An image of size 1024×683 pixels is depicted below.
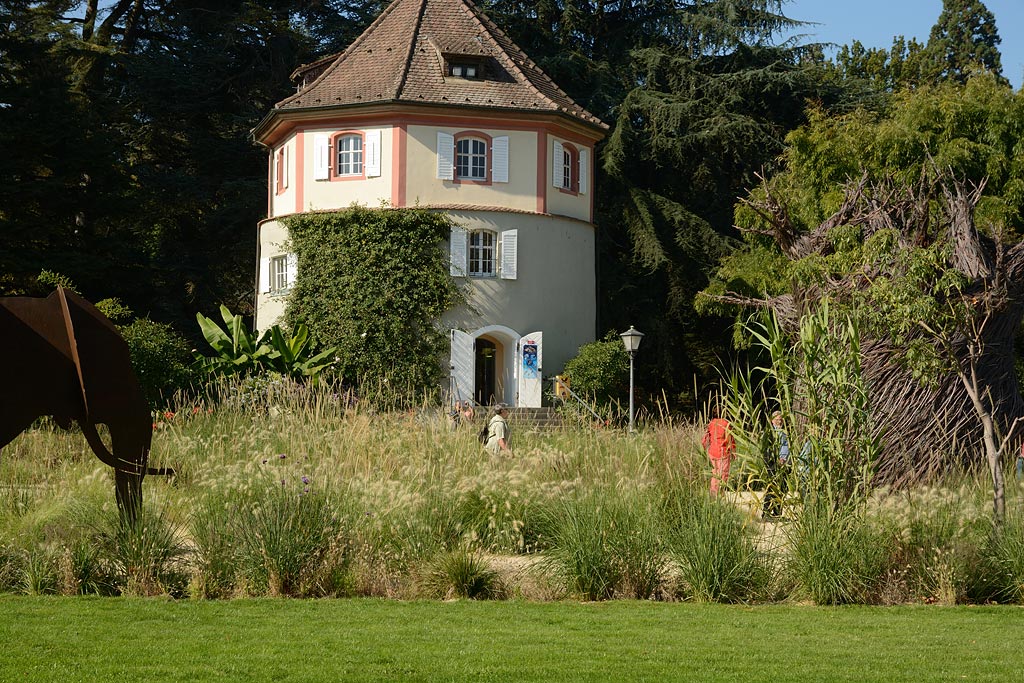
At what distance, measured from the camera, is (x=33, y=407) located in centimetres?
959

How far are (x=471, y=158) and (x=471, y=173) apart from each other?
0.34 metres

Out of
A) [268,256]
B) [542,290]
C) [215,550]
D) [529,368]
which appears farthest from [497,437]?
[268,256]

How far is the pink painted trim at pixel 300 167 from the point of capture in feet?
95.8

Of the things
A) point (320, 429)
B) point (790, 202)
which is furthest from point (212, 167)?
point (320, 429)

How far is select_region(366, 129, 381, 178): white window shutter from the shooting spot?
1113 inches

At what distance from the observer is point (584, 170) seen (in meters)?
30.9

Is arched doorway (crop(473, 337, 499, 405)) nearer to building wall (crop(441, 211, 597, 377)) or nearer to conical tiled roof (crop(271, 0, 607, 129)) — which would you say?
building wall (crop(441, 211, 597, 377))

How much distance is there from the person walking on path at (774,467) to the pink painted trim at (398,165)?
18843 mm

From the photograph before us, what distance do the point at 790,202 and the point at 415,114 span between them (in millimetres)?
8490

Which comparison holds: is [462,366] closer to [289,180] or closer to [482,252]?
[482,252]

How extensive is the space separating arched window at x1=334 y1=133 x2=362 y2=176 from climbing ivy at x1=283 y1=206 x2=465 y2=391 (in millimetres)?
1139

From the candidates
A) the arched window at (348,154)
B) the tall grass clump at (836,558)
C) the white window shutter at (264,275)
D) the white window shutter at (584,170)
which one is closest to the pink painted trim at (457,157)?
the arched window at (348,154)

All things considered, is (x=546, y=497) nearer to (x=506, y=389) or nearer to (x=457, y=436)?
(x=457, y=436)

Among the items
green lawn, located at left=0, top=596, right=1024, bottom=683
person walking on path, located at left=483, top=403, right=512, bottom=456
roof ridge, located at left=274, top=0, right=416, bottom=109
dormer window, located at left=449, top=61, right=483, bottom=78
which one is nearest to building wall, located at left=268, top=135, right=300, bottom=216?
roof ridge, located at left=274, top=0, right=416, bottom=109
